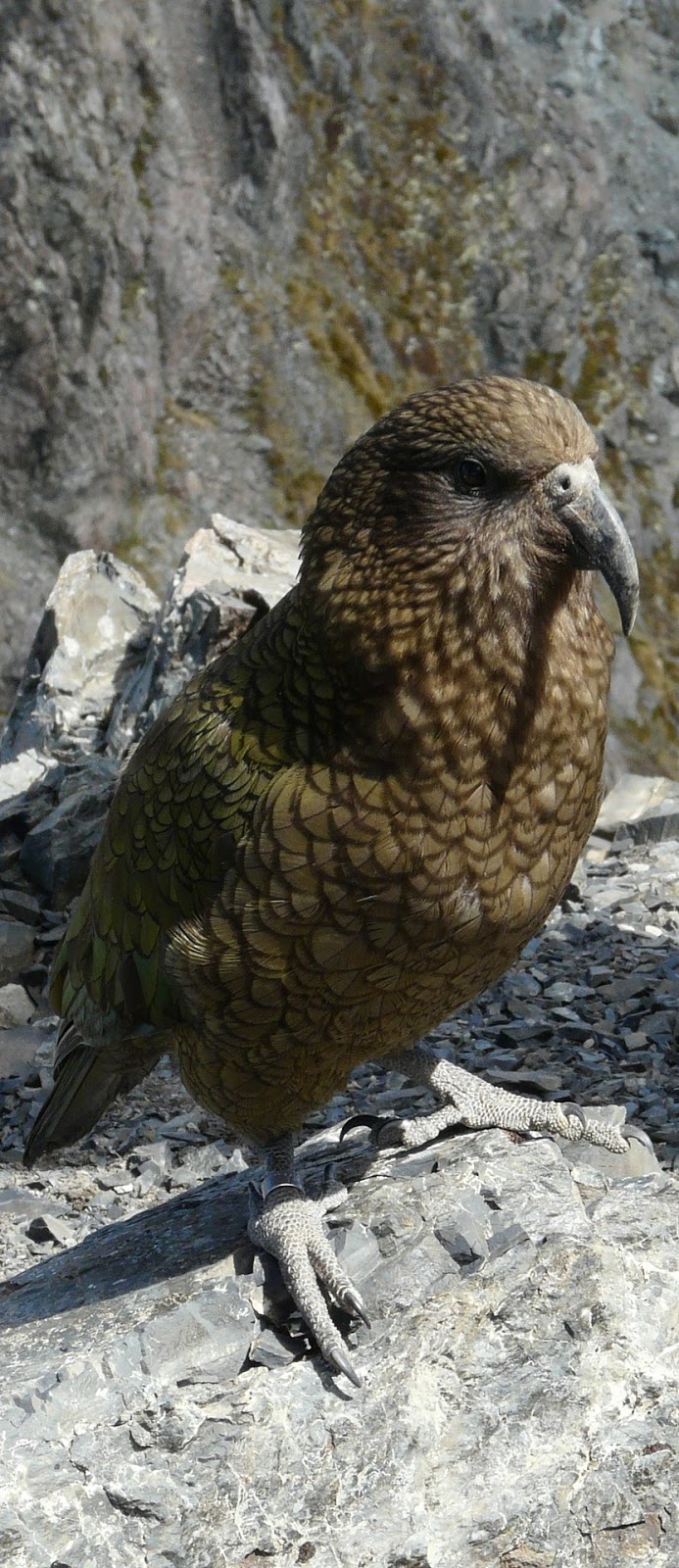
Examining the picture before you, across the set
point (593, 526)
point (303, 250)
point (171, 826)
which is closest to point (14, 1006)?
point (171, 826)

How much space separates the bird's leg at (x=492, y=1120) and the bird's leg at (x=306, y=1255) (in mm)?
370

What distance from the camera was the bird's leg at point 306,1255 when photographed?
3.61 meters

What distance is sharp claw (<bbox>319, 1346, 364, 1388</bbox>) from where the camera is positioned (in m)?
3.56

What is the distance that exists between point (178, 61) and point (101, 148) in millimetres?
1327

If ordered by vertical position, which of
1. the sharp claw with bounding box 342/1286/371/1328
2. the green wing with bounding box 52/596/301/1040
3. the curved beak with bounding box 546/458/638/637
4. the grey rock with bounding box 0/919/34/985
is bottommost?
the grey rock with bounding box 0/919/34/985

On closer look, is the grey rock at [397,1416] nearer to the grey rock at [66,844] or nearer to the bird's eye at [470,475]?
the bird's eye at [470,475]

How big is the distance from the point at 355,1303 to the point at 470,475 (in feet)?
6.64

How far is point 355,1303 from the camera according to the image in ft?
11.9

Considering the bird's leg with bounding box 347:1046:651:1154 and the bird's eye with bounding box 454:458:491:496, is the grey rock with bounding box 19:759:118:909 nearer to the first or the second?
the bird's leg with bounding box 347:1046:651:1154

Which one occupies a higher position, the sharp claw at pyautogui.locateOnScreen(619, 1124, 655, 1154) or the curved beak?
the curved beak

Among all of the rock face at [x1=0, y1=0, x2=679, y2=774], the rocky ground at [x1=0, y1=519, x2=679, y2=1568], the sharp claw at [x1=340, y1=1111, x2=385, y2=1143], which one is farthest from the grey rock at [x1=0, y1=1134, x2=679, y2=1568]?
the rock face at [x1=0, y1=0, x2=679, y2=774]

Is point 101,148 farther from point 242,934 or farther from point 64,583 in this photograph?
point 242,934

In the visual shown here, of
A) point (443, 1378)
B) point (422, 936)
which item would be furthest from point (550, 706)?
point (443, 1378)

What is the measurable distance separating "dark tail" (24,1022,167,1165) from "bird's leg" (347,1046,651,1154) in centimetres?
82
